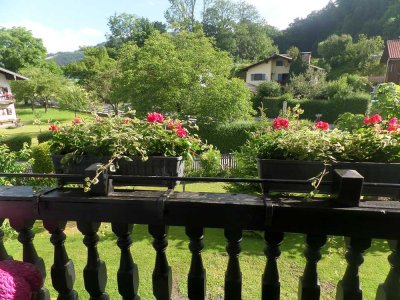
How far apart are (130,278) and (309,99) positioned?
29.7 m

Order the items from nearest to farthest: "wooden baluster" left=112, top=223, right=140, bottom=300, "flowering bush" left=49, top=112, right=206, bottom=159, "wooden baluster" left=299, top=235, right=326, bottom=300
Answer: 1. "wooden baluster" left=299, top=235, right=326, bottom=300
2. "wooden baluster" left=112, top=223, right=140, bottom=300
3. "flowering bush" left=49, top=112, right=206, bottom=159

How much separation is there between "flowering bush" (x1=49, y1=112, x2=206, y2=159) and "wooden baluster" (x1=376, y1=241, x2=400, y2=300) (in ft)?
3.51

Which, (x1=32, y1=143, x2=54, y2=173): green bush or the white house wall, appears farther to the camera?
the white house wall

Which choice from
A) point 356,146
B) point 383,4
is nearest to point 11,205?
point 356,146

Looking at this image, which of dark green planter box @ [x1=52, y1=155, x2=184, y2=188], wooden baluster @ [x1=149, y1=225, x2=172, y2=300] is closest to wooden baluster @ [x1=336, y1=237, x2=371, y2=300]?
wooden baluster @ [x1=149, y1=225, x2=172, y2=300]

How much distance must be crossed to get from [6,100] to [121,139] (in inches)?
1256

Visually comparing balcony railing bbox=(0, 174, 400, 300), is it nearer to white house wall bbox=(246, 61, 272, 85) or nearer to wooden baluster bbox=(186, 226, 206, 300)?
wooden baluster bbox=(186, 226, 206, 300)

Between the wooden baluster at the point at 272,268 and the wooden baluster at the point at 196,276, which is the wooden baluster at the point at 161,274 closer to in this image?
the wooden baluster at the point at 196,276

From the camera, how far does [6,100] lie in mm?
26906

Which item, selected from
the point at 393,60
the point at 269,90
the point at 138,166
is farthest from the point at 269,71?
the point at 138,166

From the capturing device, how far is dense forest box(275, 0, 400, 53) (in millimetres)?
44784

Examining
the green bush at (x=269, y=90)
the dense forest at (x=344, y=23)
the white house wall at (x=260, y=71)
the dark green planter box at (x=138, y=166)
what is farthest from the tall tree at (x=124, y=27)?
the dark green planter box at (x=138, y=166)

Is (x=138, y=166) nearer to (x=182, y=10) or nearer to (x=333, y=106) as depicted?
(x=333, y=106)

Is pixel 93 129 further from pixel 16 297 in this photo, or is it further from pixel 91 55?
pixel 91 55
